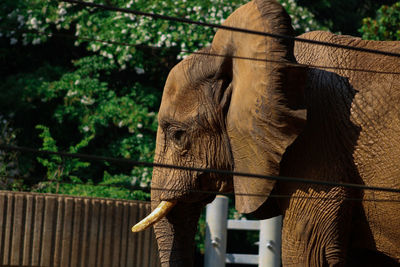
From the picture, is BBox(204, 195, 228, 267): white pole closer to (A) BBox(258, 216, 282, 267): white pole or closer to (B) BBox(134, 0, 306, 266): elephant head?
(A) BBox(258, 216, 282, 267): white pole

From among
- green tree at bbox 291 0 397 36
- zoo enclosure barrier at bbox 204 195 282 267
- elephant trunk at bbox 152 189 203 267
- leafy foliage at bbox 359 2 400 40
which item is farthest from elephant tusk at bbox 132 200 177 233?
green tree at bbox 291 0 397 36

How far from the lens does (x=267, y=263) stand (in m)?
8.95

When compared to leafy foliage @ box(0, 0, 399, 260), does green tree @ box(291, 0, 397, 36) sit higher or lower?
higher

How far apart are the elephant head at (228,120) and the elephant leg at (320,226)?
0.25 m

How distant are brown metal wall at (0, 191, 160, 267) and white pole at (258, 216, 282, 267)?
1835 mm

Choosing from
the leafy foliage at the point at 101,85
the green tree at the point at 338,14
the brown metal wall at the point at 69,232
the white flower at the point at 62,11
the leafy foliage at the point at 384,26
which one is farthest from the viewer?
the green tree at the point at 338,14

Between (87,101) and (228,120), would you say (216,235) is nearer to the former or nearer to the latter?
(87,101)

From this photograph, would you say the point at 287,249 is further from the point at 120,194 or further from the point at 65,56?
the point at 65,56

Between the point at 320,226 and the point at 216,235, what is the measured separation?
4319mm

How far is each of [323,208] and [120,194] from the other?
602 centimetres

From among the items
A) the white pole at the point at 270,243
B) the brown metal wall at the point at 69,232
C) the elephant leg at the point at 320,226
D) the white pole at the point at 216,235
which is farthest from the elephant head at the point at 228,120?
the white pole at the point at 270,243

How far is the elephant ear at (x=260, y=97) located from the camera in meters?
4.67

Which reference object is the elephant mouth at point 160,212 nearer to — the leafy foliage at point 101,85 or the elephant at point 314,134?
the elephant at point 314,134

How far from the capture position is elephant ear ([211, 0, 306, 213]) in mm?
4668
